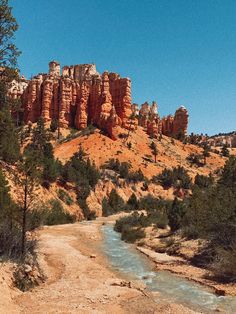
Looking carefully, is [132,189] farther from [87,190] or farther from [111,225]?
[111,225]

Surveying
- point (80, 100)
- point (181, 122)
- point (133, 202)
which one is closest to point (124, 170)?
point (133, 202)

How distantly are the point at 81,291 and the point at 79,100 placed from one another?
7331 cm

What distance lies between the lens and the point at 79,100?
8669 centimetres

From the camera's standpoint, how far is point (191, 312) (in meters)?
14.2

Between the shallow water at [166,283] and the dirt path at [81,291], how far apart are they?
90cm

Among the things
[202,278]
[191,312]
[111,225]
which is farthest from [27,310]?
[111,225]

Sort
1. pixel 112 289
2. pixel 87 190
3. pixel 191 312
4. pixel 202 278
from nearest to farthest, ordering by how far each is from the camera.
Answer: pixel 191 312
pixel 112 289
pixel 202 278
pixel 87 190

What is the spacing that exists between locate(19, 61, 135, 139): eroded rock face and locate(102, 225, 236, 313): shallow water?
57.8 meters

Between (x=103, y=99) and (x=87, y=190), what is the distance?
3430 cm

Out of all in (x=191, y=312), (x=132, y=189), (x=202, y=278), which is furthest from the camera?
(x=132, y=189)

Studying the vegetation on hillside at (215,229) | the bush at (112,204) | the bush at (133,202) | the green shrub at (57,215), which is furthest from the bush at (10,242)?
the bush at (133,202)

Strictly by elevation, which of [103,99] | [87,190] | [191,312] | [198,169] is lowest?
[191,312]

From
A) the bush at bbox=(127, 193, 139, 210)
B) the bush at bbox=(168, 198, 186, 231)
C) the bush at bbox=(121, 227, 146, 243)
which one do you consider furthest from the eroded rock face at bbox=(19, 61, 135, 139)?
the bush at bbox=(121, 227, 146, 243)

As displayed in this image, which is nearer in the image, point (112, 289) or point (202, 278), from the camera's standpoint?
point (112, 289)
